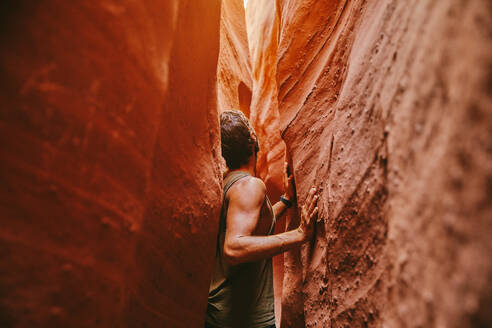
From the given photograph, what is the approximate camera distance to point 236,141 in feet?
8.43

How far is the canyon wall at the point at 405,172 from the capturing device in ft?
2.00

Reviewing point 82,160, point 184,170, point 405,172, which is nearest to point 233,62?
point 184,170

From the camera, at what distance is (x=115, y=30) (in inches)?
42.8

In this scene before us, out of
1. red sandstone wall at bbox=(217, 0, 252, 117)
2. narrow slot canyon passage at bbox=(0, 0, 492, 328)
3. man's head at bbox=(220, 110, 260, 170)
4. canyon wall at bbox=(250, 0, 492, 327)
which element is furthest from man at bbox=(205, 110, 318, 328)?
red sandstone wall at bbox=(217, 0, 252, 117)

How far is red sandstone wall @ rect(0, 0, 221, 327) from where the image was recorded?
2.89ft

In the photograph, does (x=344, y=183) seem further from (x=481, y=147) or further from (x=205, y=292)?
(x=205, y=292)

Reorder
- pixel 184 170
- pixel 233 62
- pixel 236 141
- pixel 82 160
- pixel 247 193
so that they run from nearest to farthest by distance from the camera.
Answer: pixel 82 160, pixel 184 170, pixel 247 193, pixel 236 141, pixel 233 62

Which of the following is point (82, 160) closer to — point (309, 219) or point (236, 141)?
point (309, 219)

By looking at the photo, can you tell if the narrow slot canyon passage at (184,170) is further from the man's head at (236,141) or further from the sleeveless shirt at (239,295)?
the man's head at (236,141)

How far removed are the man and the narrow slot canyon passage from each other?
214 mm

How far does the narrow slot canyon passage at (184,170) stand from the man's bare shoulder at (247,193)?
13.1 inches

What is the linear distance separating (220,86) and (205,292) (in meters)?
2.83

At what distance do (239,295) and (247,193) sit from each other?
0.76m

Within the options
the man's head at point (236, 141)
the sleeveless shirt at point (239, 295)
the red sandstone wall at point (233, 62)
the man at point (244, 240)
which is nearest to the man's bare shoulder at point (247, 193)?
the man at point (244, 240)
